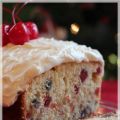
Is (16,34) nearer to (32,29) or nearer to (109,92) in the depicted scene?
(32,29)

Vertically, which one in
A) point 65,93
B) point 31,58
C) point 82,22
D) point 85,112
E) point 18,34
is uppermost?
point 82,22

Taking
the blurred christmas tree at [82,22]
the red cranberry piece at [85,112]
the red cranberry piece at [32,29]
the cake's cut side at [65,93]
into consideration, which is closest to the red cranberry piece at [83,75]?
the cake's cut side at [65,93]

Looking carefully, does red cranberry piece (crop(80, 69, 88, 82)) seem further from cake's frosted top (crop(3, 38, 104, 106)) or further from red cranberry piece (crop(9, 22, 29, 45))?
red cranberry piece (crop(9, 22, 29, 45))

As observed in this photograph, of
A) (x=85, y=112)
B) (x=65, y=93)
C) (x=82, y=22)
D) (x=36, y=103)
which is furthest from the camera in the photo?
(x=82, y=22)

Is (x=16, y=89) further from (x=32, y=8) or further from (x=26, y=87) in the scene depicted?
(x=32, y=8)

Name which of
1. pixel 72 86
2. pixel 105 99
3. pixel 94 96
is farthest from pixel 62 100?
pixel 105 99

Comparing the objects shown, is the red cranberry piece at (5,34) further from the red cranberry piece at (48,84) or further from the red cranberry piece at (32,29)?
the red cranberry piece at (48,84)

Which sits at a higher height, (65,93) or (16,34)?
(16,34)

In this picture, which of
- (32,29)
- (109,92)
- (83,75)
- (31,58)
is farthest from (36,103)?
(109,92)
